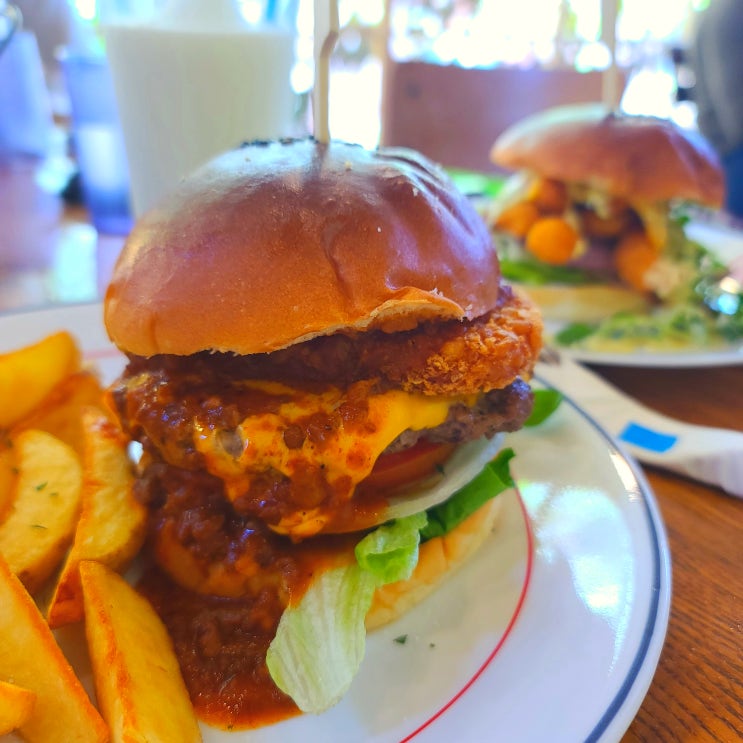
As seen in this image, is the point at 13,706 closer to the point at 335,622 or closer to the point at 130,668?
the point at 130,668

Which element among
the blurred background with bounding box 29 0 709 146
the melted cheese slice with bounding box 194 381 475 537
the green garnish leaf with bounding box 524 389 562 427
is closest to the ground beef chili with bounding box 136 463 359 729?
the melted cheese slice with bounding box 194 381 475 537

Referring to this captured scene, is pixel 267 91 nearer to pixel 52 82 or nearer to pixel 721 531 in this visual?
pixel 721 531

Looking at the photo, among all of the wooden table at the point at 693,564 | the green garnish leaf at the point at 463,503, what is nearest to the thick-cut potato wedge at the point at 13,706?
the green garnish leaf at the point at 463,503

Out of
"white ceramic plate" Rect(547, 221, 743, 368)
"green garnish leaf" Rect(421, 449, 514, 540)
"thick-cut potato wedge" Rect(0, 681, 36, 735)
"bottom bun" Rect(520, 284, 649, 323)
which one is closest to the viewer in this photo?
"thick-cut potato wedge" Rect(0, 681, 36, 735)

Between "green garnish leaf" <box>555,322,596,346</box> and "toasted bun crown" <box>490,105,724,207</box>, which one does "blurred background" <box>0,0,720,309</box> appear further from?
"green garnish leaf" <box>555,322,596,346</box>

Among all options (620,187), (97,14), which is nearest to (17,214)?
(97,14)

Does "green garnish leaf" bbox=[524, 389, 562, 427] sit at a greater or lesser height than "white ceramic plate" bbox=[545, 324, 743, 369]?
greater
